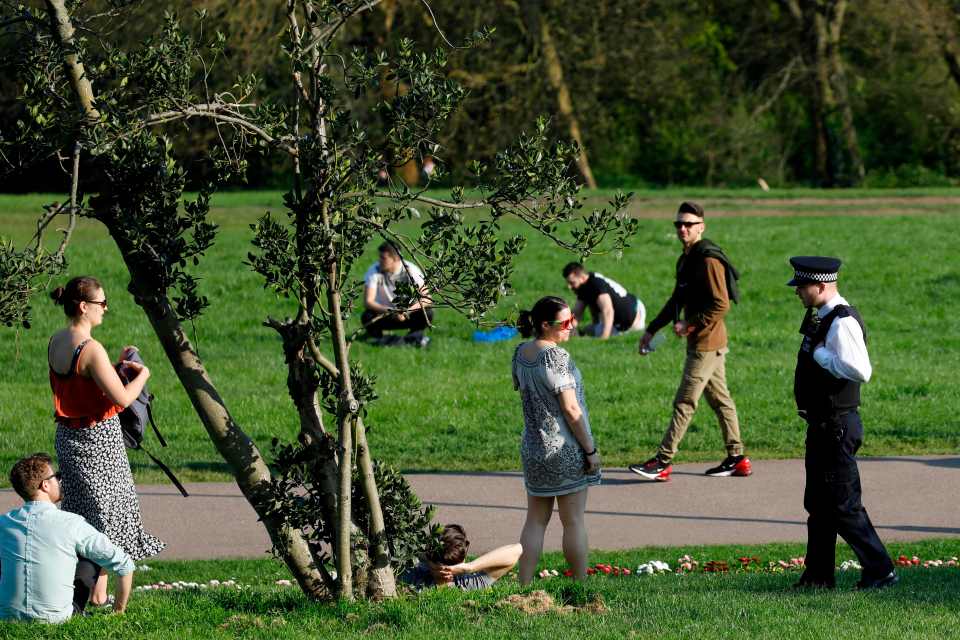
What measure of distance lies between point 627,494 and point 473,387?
11.9 ft

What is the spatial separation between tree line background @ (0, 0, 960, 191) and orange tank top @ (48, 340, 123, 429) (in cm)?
1947

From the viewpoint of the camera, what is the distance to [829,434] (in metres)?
6.94

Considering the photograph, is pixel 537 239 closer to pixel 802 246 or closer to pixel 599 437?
pixel 802 246

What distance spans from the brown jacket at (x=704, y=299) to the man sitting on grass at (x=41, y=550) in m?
5.10

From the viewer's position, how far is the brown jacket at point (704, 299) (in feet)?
32.9

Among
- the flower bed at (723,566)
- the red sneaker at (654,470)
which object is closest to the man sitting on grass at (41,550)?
the flower bed at (723,566)

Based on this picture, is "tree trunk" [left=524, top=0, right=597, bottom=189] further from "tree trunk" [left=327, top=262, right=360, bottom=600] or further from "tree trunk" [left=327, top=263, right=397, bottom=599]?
"tree trunk" [left=327, top=262, right=360, bottom=600]

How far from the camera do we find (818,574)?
705 cm

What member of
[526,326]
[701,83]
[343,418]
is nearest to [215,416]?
[343,418]

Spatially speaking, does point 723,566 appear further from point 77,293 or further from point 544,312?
point 77,293

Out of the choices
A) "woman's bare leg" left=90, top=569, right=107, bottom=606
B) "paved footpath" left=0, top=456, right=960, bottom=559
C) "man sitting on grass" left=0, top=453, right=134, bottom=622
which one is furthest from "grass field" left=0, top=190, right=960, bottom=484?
"man sitting on grass" left=0, top=453, right=134, bottom=622

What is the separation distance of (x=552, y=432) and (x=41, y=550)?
2.58 meters

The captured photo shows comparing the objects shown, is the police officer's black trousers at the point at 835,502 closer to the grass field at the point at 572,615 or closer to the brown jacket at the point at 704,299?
the grass field at the point at 572,615

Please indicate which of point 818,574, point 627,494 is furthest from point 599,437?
point 818,574
